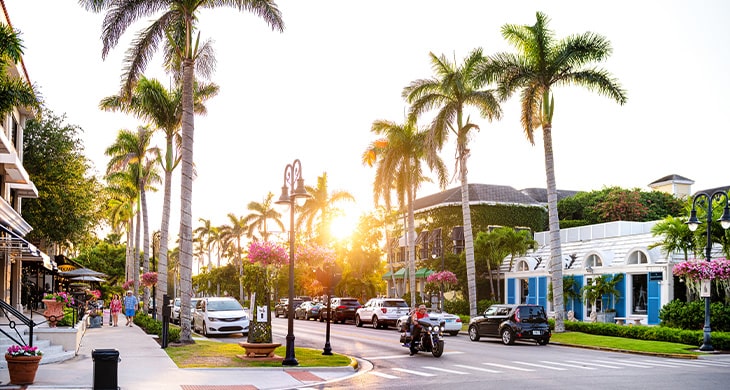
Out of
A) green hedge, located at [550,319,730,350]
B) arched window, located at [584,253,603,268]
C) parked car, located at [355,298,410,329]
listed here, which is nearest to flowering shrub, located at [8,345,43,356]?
green hedge, located at [550,319,730,350]

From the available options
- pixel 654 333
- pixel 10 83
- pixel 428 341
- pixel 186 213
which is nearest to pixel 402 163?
pixel 654 333

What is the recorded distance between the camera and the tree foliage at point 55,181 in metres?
34.3

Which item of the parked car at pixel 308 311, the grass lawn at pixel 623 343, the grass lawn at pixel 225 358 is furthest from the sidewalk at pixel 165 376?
the parked car at pixel 308 311

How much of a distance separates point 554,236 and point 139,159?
89.1ft

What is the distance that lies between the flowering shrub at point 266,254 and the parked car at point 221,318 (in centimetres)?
996

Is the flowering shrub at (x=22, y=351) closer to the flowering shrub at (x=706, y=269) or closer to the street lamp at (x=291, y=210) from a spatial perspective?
the street lamp at (x=291, y=210)

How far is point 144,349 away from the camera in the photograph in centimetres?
2223

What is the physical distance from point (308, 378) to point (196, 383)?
2.64m

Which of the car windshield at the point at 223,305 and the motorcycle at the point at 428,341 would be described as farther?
the car windshield at the point at 223,305

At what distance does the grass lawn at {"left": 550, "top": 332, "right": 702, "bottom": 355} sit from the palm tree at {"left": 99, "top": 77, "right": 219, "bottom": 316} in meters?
16.6

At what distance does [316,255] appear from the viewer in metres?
23.6

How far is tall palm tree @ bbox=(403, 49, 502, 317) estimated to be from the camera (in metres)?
38.2

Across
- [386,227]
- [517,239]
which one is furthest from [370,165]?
[386,227]

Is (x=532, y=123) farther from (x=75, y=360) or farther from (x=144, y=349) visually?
(x=75, y=360)
